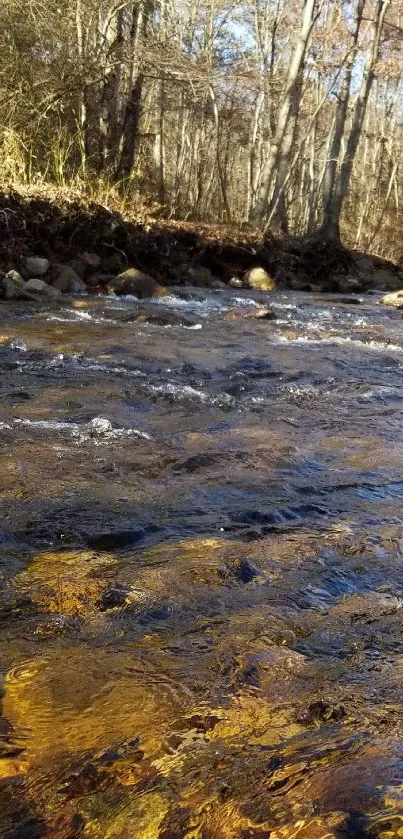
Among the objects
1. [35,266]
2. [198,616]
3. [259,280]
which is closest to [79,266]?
[35,266]

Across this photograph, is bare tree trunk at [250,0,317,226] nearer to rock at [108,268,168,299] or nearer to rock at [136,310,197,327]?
rock at [108,268,168,299]

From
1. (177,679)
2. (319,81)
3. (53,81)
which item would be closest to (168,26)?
(53,81)

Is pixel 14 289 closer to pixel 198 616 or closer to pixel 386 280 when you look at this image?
pixel 198 616

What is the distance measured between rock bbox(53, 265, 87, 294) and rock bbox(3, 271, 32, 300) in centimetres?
94

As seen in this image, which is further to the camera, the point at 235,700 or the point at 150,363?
the point at 150,363

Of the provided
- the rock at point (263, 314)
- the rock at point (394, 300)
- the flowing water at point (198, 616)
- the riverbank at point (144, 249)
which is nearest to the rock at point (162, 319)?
the rock at point (263, 314)

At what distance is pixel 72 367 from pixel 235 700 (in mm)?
4465

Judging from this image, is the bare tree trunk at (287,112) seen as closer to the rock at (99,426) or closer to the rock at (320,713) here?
the rock at (99,426)

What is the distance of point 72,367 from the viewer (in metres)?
6.05

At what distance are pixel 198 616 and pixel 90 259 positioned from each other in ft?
33.4

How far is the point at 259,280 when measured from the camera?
1423 cm

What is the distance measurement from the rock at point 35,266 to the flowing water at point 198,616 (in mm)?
5665

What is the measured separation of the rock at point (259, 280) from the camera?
1412 cm

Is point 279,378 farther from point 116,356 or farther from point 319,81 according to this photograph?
point 319,81
